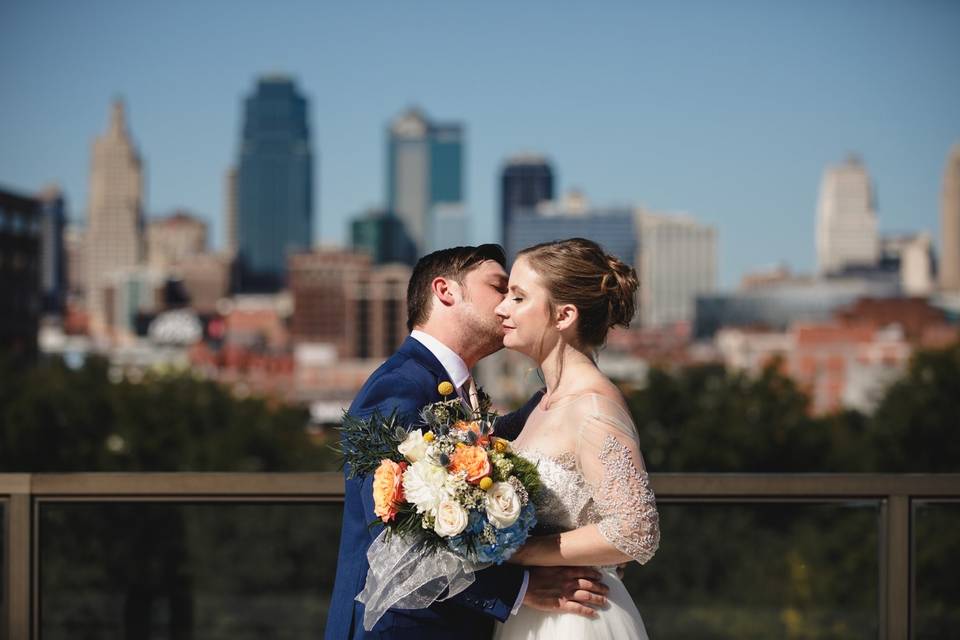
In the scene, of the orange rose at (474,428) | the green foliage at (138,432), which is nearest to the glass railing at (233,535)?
the orange rose at (474,428)

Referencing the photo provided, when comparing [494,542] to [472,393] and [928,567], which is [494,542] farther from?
Result: [928,567]

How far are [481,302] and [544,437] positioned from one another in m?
0.33

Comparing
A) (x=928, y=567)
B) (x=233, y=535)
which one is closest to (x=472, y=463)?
(x=928, y=567)

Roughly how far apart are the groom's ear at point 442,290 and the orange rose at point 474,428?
36 cm

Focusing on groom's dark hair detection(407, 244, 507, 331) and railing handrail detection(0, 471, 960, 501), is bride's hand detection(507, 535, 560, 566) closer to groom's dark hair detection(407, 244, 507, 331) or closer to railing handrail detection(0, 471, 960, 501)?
groom's dark hair detection(407, 244, 507, 331)

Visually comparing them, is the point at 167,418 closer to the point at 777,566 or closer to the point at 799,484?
the point at 777,566

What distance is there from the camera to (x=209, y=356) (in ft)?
441

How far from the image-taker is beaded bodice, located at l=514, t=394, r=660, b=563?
276 centimetres

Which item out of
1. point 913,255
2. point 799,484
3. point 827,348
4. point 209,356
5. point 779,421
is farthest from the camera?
point 913,255

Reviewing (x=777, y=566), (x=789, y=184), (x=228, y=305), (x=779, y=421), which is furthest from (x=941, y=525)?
(x=228, y=305)

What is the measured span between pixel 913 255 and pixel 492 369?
8538 cm

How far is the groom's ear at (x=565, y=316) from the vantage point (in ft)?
9.53

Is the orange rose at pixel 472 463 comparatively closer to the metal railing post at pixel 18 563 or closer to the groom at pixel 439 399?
the groom at pixel 439 399

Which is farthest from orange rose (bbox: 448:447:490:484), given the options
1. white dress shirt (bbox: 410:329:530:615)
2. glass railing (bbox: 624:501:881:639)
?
glass railing (bbox: 624:501:881:639)
